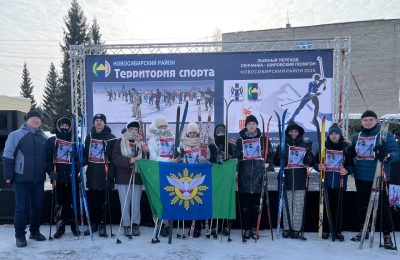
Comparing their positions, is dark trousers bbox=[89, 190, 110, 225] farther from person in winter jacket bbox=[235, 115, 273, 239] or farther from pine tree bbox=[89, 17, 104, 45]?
pine tree bbox=[89, 17, 104, 45]

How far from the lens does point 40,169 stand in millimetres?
4566

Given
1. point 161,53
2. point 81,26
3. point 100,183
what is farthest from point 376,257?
point 81,26

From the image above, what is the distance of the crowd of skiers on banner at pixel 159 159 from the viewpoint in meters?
4.50

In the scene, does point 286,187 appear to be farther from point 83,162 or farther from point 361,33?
point 361,33

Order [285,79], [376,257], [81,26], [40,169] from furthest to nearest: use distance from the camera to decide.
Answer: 1. [81,26]
2. [285,79]
3. [40,169]
4. [376,257]

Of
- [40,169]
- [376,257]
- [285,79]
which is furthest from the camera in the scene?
[285,79]

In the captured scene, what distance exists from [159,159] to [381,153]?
2678mm

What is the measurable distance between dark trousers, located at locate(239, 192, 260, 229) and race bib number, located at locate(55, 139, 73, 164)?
227cm

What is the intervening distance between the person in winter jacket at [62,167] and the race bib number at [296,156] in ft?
9.00

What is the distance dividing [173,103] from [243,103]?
1.39m

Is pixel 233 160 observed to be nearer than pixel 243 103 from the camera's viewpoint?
Yes

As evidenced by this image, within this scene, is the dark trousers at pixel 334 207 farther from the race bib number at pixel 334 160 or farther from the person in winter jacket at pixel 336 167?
the race bib number at pixel 334 160

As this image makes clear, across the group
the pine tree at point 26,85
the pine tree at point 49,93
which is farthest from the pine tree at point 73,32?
the pine tree at point 26,85

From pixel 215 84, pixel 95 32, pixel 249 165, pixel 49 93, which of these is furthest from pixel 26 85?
pixel 249 165
